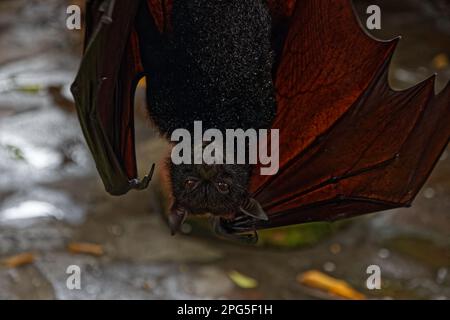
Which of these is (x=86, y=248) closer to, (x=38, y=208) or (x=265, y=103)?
(x=38, y=208)

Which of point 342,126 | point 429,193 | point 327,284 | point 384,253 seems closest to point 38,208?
point 327,284

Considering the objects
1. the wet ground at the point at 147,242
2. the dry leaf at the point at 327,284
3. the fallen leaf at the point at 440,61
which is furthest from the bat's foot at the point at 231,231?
the fallen leaf at the point at 440,61

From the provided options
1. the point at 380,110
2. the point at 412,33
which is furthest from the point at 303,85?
the point at 412,33

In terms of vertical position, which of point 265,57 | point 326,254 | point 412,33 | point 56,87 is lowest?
point 265,57

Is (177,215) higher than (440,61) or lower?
lower

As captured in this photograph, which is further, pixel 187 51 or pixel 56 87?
pixel 56 87

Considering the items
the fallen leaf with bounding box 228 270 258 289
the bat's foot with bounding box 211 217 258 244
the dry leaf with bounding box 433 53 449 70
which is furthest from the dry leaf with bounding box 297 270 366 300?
the dry leaf with bounding box 433 53 449 70

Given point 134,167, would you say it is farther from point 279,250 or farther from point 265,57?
point 279,250
